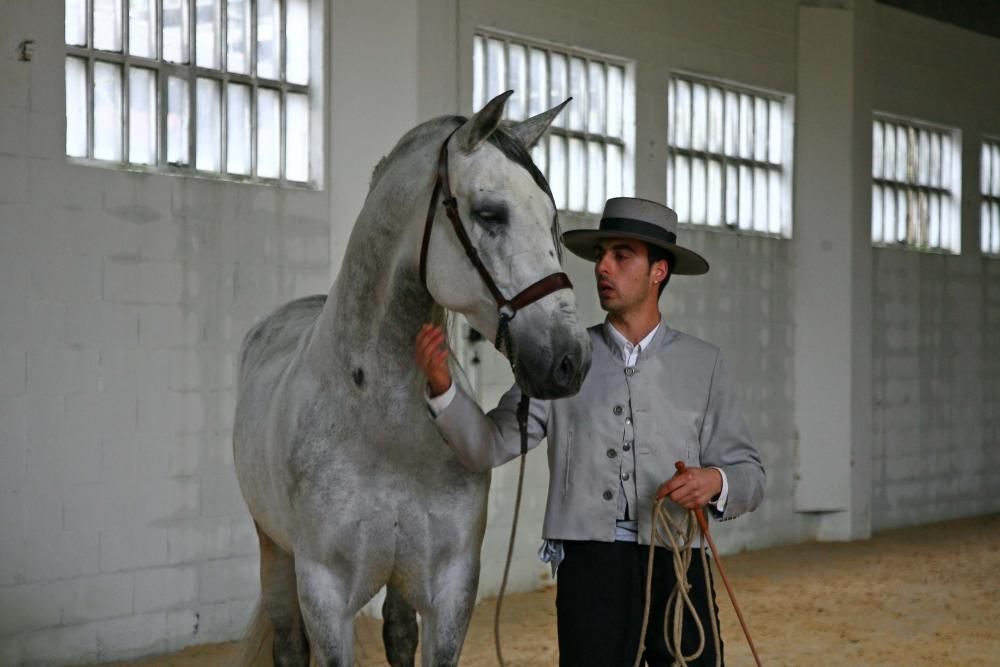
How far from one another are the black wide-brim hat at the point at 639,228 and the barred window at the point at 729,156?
535 centimetres

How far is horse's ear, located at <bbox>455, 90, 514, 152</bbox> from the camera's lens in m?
2.40

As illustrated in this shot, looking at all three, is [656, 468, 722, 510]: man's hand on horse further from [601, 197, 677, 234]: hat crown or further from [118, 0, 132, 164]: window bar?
[118, 0, 132, 164]: window bar

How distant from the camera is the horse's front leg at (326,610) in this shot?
9.06 ft

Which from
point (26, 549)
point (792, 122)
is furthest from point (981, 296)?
point (26, 549)

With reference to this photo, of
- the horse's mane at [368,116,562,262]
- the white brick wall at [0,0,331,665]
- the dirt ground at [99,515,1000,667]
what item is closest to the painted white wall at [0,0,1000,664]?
the white brick wall at [0,0,331,665]

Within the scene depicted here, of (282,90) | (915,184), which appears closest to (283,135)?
(282,90)

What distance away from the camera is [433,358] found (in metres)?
2.50

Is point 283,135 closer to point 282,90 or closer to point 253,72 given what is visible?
point 282,90

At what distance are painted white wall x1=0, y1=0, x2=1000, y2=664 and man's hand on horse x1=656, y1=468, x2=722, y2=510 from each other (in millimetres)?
3169

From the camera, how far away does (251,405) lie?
3.55 m

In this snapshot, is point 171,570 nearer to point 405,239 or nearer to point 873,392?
point 405,239

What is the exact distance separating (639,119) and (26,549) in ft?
14.5

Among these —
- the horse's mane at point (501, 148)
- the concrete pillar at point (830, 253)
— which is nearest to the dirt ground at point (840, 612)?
the concrete pillar at point (830, 253)

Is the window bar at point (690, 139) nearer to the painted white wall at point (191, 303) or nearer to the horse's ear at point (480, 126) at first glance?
the painted white wall at point (191, 303)
